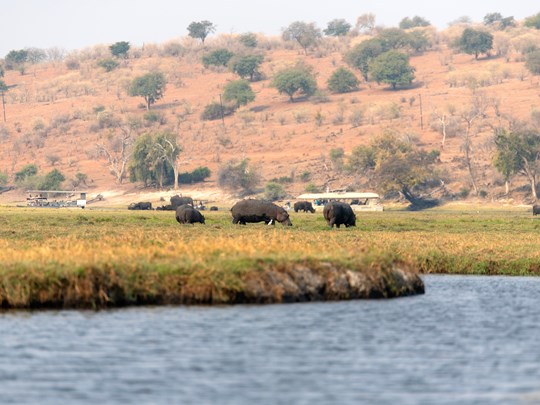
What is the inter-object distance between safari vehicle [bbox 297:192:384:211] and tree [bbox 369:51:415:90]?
59523 mm

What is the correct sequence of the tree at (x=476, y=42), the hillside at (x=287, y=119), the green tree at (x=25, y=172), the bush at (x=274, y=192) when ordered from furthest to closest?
the tree at (x=476, y=42) < the green tree at (x=25, y=172) < the hillside at (x=287, y=119) < the bush at (x=274, y=192)

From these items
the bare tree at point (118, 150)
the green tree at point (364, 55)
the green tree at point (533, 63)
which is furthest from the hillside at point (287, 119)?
the green tree at point (364, 55)

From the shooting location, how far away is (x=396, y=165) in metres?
114

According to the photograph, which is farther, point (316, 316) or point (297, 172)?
point (297, 172)

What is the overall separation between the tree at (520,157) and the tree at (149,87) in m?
72.7

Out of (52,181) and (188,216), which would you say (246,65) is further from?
(188,216)

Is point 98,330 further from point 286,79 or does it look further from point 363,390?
point 286,79

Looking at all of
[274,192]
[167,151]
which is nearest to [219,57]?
[167,151]

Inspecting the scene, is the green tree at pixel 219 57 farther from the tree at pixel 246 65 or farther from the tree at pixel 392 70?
the tree at pixel 392 70

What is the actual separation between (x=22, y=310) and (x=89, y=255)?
2.88m

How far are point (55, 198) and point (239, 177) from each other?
2181 cm

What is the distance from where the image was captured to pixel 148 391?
693 inches

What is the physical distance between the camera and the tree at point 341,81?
557 ft

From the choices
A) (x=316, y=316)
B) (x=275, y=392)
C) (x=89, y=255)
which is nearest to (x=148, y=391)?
(x=275, y=392)
